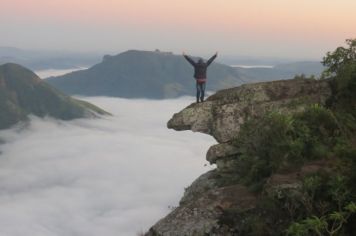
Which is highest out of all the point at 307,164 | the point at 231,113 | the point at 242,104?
the point at 242,104

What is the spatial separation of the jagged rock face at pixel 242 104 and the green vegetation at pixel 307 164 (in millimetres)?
1231

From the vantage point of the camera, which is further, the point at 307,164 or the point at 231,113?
the point at 231,113

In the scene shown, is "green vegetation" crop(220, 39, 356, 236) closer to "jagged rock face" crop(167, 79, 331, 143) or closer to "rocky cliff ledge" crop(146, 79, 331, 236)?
"rocky cliff ledge" crop(146, 79, 331, 236)

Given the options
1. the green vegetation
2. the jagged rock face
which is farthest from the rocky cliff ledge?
the green vegetation

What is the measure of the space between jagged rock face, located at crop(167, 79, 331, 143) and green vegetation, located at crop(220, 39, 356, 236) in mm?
1231

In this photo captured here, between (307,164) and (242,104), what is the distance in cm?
1000

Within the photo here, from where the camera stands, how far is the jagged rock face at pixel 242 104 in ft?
93.3

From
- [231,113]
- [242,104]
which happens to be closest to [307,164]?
[231,113]

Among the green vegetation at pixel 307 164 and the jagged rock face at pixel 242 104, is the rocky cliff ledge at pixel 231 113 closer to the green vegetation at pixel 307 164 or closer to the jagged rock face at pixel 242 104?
the jagged rock face at pixel 242 104

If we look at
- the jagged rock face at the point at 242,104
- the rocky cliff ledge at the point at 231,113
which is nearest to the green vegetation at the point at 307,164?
the rocky cliff ledge at the point at 231,113

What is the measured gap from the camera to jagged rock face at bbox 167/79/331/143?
93.3 ft

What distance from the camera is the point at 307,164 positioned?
2014 centimetres

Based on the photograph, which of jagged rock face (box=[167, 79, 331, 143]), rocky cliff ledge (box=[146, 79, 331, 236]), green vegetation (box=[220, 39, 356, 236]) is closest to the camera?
green vegetation (box=[220, 39, 356, 236])

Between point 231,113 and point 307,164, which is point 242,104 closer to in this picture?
point 231,113
